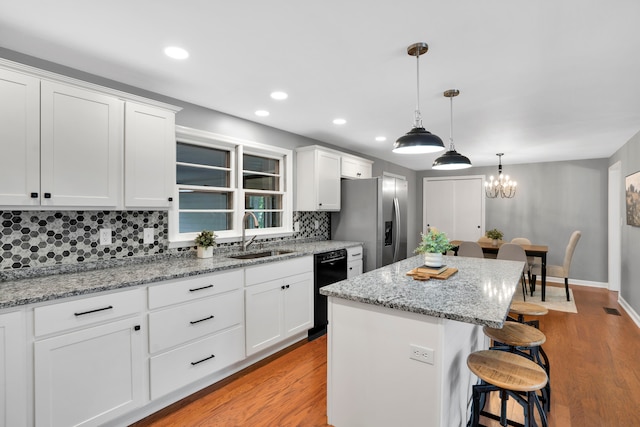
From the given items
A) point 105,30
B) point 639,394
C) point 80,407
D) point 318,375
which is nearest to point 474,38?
point 105,30

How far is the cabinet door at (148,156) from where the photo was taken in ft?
7.75

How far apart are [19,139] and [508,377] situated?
289 centimetres

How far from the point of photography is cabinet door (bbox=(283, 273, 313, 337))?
10.3 feet

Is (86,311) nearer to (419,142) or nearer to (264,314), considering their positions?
(264,314)

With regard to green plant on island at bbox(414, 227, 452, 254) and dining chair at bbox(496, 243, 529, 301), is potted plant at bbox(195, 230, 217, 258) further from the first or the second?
dining chair at bbox(496, 243, 529, 301)

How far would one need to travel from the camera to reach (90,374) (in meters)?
1.85


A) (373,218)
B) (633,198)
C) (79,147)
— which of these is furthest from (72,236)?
(633,198)

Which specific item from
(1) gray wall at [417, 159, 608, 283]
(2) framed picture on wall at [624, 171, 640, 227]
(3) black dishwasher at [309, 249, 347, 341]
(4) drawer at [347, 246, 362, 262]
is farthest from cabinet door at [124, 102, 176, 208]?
(1) gray wall at [417, 159, 608, 283]

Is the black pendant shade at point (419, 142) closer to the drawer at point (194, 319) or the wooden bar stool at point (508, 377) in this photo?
the wooden bar stool at point (508, 377)

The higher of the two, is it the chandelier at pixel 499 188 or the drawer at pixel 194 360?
the chandelier at pixel 499 188

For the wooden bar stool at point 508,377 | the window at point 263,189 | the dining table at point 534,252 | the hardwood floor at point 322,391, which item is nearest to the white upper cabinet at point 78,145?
the window at point 263,189

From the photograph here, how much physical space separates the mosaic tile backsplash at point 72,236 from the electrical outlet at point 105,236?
25 millimetres

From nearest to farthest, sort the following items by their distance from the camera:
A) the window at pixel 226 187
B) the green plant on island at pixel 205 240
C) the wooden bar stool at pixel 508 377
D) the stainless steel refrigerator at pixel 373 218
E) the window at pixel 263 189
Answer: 1. the wooden bar stool at pixel 508 377
2. the green plant on island at pixel 205 240
3. the window at pixel 226 187
4. the window at pixel 263 189
5. the stainless steel refrigerator at pixel 373 218

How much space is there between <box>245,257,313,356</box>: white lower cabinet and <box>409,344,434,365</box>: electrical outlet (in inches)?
60.2
